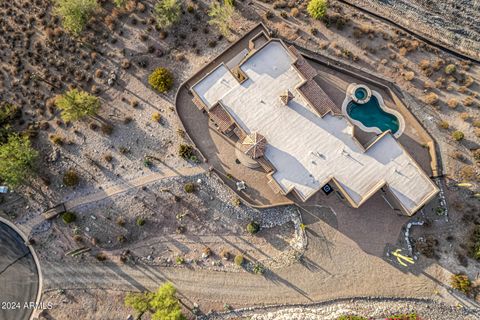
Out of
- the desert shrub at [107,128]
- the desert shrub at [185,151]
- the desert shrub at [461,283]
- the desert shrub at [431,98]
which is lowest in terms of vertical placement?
the desert shrub at [461,283]

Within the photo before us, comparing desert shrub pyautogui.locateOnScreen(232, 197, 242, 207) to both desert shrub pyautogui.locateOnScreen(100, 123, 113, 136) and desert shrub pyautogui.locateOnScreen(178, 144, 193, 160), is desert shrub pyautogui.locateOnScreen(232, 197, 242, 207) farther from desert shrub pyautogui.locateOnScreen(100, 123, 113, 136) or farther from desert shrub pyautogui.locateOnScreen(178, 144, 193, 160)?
desert shrub pyautogui.locateOnScreen(100, 123, 113, 136)

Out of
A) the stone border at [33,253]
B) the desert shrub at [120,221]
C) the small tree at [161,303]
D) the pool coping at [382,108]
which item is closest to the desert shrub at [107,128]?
the desert shrub at [120,221]

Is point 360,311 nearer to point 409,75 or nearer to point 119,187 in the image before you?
point 409,75

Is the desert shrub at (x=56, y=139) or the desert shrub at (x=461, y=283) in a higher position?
the desert shrub at (x=56, y=139)

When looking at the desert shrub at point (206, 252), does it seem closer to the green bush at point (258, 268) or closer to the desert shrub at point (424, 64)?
the green bush at point (258, 268)

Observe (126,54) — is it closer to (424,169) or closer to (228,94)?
(228,94)

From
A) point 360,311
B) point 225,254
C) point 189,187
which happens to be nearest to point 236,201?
point 189,187
